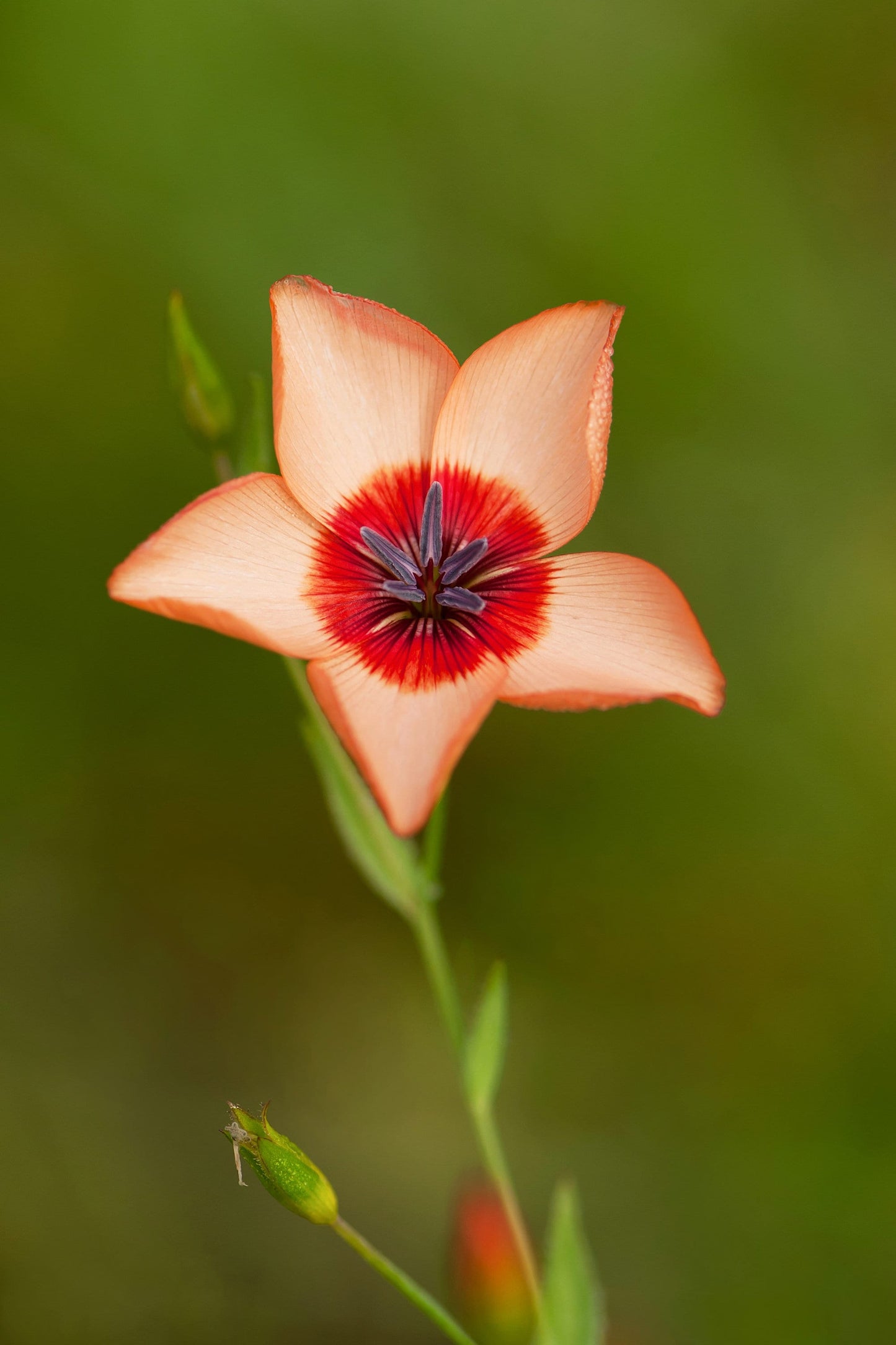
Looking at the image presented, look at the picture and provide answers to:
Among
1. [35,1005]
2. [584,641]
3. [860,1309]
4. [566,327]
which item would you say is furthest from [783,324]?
[35,1005]

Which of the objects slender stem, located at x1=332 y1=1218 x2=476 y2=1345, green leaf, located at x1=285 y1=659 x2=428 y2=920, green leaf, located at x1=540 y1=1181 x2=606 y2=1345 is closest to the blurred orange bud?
green leaf, located at x1=540 y1=1181 x2=606 y2=1345

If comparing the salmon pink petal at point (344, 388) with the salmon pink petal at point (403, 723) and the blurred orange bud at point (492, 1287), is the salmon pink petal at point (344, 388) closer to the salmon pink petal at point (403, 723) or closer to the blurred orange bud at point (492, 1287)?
the salmon pink petal at point (403, 723)

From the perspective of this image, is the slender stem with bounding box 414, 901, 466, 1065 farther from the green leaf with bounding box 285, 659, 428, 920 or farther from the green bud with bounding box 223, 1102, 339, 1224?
the green bud with bounding box 223, 1102, 339, 1224

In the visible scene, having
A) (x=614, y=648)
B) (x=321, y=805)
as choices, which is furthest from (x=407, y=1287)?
(x=321, y=805)

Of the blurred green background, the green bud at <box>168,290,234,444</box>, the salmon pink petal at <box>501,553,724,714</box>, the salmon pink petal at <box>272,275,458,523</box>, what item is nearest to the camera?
the salmon pink petal at <box>501,553,724,714</box>

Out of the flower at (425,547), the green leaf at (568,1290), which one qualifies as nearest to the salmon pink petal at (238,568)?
the flower at (425,547)

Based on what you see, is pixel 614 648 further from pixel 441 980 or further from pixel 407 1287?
pixel 407 1287

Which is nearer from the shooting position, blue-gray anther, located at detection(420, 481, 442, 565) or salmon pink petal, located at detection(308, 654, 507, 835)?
salmon pink petal, located at detection(308, 654, 507, 835)

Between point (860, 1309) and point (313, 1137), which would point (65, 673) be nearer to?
point (313, 1137)
